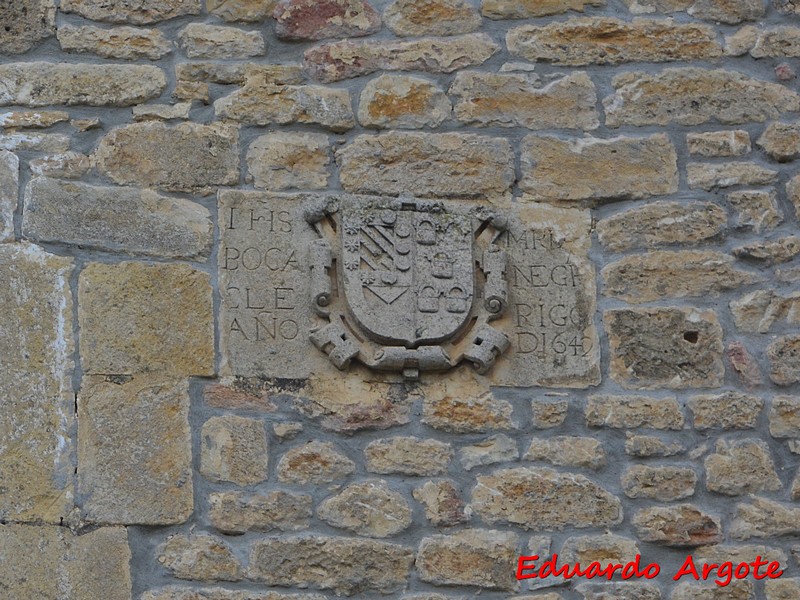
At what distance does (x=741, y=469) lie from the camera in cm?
436

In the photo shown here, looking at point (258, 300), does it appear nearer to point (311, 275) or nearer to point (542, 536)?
point (311, 275)

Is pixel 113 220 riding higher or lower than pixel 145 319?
higher

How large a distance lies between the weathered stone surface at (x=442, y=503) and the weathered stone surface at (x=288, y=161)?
0.96m

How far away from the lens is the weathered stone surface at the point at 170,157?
175 inches

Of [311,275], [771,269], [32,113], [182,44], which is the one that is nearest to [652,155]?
[771,269]

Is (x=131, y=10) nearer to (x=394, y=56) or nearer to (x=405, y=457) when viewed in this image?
(x=394, y=56)

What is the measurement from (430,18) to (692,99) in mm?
856

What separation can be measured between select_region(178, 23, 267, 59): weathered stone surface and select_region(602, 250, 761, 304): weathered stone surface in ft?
4.16

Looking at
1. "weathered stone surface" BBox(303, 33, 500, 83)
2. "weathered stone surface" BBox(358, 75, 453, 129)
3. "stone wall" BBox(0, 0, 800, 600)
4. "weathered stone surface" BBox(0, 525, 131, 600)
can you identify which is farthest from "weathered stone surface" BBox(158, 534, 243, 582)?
"weathered stone surface" BBox(303, 33, 500, 83)

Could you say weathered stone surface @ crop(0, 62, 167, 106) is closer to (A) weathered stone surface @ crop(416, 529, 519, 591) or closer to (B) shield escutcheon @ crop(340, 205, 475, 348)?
(B) shield escutcheon @ crop(340, 205, 475, 348)

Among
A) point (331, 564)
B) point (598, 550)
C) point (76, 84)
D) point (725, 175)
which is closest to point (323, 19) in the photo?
point (76, 84)

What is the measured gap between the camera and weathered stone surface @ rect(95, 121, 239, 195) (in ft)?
14.6

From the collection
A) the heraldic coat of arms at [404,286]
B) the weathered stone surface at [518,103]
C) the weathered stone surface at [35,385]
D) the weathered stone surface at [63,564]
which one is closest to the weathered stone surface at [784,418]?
the heraldic coat of arms at [404,286]

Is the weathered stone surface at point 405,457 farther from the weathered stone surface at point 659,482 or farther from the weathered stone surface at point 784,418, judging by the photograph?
the weathered stone surface at point 784,418
